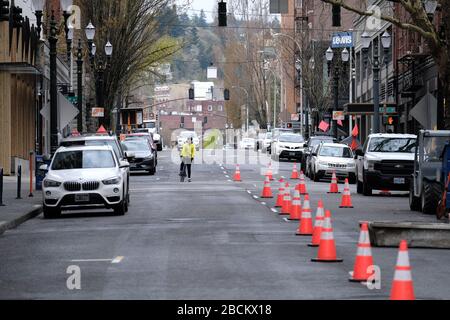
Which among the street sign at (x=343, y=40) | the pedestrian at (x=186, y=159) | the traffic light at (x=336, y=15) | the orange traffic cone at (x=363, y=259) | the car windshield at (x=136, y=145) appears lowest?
the orange traffic cone at (x=363, y=259)

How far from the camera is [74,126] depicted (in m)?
87.5

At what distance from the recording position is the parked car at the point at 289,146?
76312 mm

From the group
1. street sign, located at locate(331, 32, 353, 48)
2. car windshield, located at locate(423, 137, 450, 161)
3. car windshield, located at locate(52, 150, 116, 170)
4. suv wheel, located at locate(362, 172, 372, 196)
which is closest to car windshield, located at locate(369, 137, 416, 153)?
suv wheel, located at locate(362, 172, 372, 196)

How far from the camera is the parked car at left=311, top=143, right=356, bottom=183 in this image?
4978 cm

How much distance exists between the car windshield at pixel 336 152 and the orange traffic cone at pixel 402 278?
38773 mm

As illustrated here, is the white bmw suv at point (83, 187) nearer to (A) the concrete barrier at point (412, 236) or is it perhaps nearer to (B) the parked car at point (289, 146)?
(A) the concrete barrier at point (412, 236)

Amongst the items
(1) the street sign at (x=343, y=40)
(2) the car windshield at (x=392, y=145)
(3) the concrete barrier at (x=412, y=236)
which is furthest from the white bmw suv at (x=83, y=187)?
(1) the street sign at (x=343, y=40)

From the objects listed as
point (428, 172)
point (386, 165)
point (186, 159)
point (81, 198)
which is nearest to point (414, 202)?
point (428, 172)

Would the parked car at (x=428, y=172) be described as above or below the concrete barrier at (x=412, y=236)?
above

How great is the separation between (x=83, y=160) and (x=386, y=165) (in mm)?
11976

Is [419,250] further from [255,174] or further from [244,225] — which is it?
[255,174]

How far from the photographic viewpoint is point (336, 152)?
166ft

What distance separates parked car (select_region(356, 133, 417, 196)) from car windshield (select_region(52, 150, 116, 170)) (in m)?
11.3
